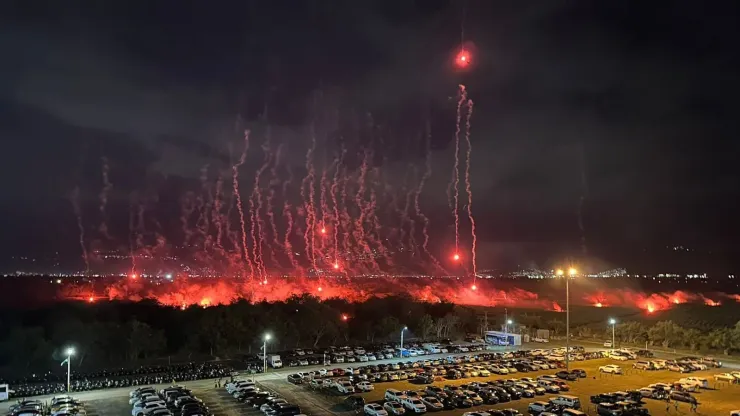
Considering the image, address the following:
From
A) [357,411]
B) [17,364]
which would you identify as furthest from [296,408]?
[17,364]

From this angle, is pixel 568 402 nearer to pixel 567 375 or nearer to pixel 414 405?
pixel 414 405

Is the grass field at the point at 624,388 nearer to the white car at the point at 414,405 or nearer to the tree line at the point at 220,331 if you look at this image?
the white car at the point at 414,405

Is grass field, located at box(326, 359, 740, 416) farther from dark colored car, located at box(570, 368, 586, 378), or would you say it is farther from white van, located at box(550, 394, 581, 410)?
white van, located at box(550, 394, 581, 410)

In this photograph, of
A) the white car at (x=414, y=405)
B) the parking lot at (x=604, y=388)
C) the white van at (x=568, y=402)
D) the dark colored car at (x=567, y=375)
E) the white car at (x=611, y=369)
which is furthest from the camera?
the white car at (x=611, y=369)

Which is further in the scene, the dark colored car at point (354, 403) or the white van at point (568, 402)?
the dark colored car at point (354, 403)

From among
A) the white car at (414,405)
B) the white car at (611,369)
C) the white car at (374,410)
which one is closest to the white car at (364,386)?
the white car at (414,405)

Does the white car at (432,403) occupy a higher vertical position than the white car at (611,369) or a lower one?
higher

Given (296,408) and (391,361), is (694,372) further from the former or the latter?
(296,408)

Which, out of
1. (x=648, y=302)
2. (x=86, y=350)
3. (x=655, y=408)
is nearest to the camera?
(x=655, y=408)
